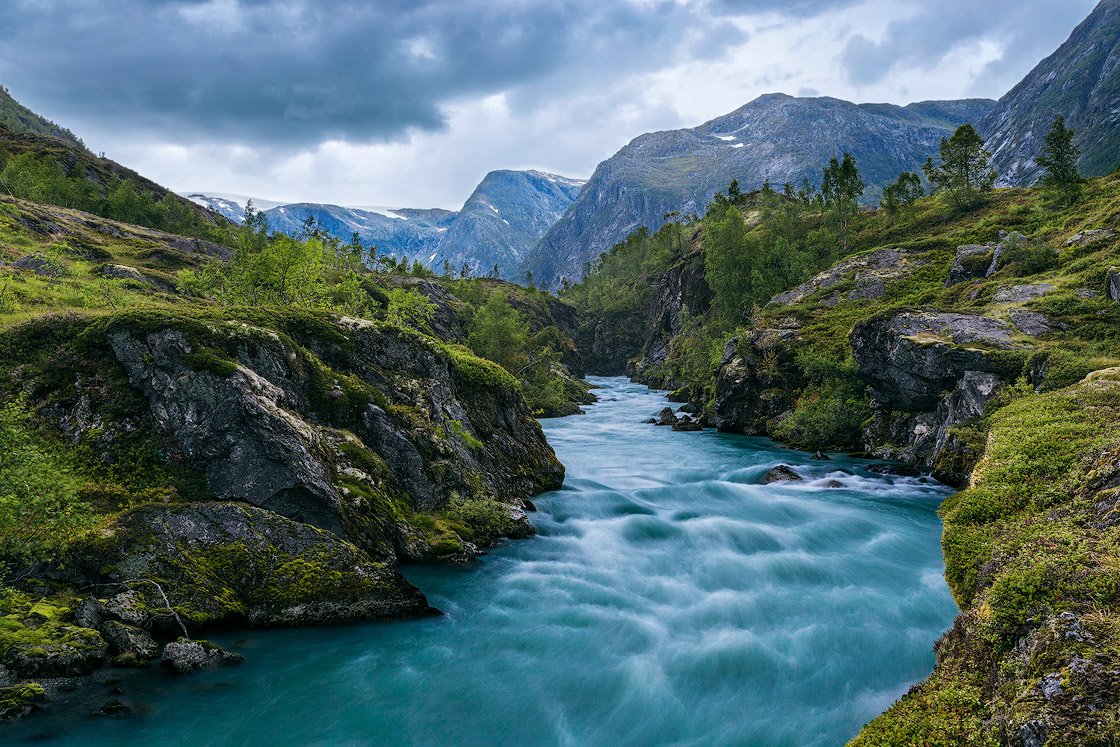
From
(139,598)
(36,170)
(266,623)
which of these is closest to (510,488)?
(266,623)

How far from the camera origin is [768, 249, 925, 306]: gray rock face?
59.5 m

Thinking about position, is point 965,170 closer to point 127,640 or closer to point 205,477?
point 205,477

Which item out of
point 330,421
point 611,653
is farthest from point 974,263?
point 330,421

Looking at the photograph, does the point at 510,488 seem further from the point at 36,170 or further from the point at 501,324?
the point at 36,170

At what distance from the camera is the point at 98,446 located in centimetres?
1536

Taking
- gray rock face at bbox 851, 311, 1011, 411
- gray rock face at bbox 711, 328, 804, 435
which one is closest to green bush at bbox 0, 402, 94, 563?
gray rock face at bbox 851, 311, 1011, 411

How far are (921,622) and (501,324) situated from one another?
54.5 m

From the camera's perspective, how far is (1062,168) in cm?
A: 5956

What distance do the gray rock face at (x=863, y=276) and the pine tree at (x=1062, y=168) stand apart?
15.9 meters

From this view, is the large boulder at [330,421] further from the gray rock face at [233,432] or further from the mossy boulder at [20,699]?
the mossy boulder at [20,699]

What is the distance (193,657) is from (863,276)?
70183 millimetres

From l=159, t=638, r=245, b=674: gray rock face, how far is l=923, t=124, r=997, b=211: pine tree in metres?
99.1

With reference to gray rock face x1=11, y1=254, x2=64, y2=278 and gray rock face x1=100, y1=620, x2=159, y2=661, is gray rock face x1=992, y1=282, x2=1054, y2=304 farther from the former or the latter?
gray rock face x1=11, y1=254, x2=64, y2=278

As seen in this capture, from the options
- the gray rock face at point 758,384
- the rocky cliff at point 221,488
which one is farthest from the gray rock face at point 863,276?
the rocky cliff at point 221,488
